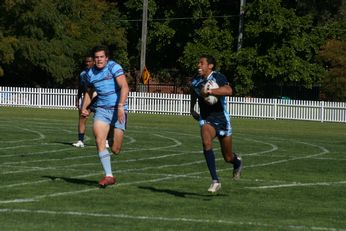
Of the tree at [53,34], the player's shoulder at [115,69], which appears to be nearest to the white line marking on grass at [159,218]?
the player's shoulder at [115,69]

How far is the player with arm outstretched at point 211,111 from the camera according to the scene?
1293 centimetres

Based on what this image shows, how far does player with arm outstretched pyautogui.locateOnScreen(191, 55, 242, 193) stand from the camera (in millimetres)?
12930

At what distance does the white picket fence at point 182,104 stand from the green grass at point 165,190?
24.8m

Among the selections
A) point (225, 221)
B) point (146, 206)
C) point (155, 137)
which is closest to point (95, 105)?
point (146, 206)

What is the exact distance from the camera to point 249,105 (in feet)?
162

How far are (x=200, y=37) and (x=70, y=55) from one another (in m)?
8.94

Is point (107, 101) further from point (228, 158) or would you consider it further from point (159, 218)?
point (159, 218)

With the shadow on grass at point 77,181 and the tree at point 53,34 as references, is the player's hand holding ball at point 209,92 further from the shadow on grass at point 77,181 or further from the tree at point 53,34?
the tree at point 53,34

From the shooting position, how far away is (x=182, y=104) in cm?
5091

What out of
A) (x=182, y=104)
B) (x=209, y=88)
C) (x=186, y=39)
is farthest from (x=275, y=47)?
(x=209, y=88)

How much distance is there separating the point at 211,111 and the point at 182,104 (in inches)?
1482

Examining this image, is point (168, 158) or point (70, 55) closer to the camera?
point (168, 158)

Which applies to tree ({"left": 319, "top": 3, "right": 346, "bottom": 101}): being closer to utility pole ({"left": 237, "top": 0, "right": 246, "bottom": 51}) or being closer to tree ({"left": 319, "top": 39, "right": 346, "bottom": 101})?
tree ({"left": 319, "top": 39, "right": 346, "bottom": 101})

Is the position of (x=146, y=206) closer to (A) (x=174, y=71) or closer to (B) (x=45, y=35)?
(B) (x=45, y=35)
